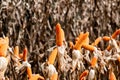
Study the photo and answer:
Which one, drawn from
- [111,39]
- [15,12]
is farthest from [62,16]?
[111,39]

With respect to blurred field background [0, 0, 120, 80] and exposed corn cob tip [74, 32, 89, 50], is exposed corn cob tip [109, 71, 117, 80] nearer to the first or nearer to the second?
exposed corn cob tip [74, 32, 89, 50]

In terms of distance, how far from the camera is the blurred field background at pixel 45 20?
388 centimetres

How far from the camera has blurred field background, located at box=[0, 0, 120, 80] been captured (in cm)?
388

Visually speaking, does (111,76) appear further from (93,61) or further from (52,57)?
(52,57)

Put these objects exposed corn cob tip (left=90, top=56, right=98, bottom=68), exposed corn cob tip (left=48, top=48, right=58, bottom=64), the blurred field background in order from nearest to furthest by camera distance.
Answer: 1. exposed corn cob tip (left=48, top=48, right=58, bottom=64)
2. exposed corn cob tip (left=90, top=56, right=98, bottom=68)
3. the blurred field background

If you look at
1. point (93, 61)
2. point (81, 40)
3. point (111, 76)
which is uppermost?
point (81, 40)

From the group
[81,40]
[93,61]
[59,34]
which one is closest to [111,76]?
[93,61]

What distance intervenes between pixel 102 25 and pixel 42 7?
1.19 metres

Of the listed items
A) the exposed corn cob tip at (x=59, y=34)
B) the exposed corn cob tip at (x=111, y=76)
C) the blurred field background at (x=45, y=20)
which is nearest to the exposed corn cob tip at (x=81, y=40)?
the exposed corn cob tip at (x=59, y=34)

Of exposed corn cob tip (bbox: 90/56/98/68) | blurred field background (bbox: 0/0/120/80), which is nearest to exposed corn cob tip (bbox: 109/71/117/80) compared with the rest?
exposed corn cob tip (bbox: 90/56/98/68)

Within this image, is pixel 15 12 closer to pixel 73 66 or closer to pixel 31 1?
pixel 31 1

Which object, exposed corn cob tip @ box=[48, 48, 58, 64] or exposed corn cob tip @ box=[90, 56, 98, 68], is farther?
exposed corn cob tip @ box=[90, 56, 98, 68]

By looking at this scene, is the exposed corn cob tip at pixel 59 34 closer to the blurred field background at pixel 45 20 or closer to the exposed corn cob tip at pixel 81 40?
the exposed corn cob tip at pixel 81 40

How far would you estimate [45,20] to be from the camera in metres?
4.16
